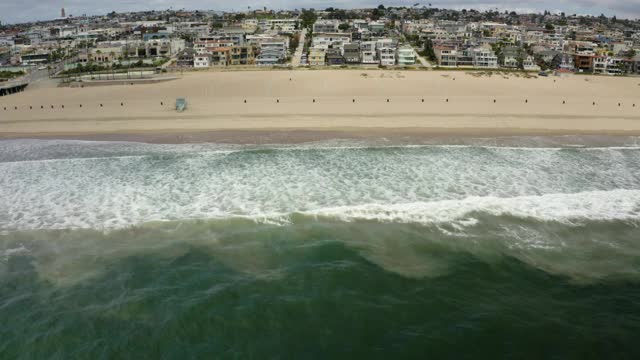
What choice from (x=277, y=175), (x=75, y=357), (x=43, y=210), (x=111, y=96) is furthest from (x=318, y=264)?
(x=111, y=96)

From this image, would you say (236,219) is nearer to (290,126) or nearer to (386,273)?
(386,273)

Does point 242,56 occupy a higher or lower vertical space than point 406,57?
higher

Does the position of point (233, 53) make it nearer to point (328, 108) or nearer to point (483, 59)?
point (483, 59)

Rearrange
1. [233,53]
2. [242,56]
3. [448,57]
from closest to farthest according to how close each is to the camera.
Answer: [448,57] → [233,53] → [242,56]

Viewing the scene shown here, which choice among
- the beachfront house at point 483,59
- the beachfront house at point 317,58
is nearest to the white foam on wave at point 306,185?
the beachfront house at point 483,59

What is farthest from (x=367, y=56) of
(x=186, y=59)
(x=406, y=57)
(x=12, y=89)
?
(x=12, y=89)

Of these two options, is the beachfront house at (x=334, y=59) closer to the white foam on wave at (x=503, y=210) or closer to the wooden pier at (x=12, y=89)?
the wooden pier at (x=12, y=89)
